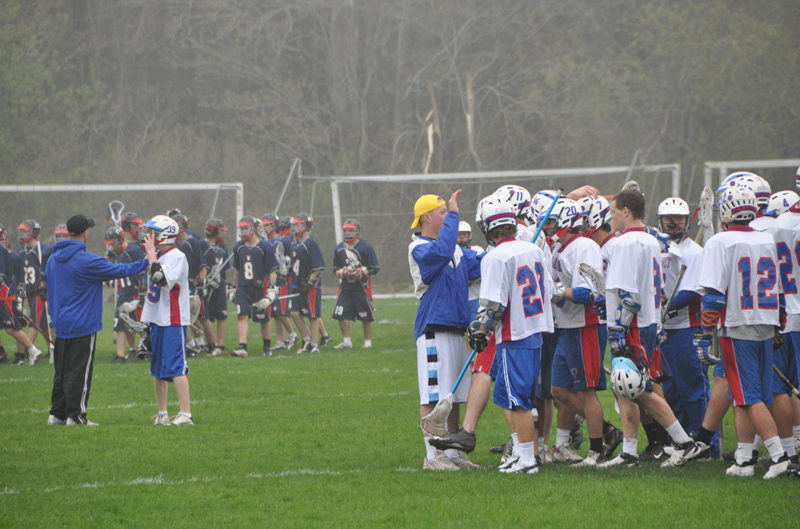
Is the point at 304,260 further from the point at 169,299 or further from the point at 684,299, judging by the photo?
the point at 684,299

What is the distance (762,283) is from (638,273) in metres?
0.83

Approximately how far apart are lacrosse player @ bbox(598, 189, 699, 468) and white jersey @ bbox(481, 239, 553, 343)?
530 millimetres

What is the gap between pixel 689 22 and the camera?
33.2 m

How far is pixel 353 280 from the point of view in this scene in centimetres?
1500

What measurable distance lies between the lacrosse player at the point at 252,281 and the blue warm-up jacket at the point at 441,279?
7829 millimetres

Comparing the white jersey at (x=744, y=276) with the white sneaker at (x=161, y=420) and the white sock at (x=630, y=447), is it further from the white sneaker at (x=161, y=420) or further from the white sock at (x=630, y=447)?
the white sneaker at (x=161, y=420)

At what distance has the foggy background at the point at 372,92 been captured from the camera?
33.0m

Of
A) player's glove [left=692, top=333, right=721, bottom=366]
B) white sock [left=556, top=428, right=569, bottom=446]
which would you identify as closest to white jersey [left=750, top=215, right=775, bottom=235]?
player's glove [left=692, top=333, right=721, bottom=366]

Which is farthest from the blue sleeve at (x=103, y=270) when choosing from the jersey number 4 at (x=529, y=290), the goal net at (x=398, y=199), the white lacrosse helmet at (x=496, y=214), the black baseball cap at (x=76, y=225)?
the goal net at (x=398, y=199)

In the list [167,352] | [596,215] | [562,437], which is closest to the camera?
[596,215]

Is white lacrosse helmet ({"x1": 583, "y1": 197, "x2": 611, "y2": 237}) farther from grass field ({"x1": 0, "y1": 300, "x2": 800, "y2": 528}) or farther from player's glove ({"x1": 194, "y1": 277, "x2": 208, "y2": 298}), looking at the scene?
player's glove ({"x1": 194, "y1": 277, "x2": 208, "y2": 298})

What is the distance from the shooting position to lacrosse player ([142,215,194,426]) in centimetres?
834

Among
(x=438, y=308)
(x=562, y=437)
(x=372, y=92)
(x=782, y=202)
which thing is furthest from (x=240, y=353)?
(x=372, y=92)

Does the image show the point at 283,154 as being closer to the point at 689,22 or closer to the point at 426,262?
the point at 689,22
